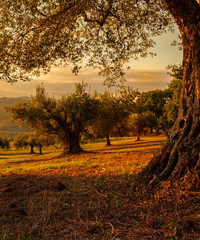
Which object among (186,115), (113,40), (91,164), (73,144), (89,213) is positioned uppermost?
(113,40)

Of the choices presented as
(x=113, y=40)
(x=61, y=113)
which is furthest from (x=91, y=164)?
(x=61, y=113)

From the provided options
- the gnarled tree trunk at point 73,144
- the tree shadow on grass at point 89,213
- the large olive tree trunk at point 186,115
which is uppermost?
the large olive tree trunk at point 186,115

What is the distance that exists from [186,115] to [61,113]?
1111 inches

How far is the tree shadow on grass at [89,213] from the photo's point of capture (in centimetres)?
518

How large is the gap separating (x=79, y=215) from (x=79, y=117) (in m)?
28.2

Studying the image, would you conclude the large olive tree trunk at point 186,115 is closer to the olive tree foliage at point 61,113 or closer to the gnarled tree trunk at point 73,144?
the olive tree foliage at point 61,113

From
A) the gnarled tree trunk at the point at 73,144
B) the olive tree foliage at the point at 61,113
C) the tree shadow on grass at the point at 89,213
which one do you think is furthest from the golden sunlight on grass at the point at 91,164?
the olive tree foliage at the point at 61,113

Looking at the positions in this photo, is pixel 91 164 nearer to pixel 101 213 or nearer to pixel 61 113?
pixel 101 213

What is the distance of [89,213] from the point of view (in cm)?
637

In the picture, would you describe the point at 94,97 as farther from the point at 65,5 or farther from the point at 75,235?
the point at 75,235

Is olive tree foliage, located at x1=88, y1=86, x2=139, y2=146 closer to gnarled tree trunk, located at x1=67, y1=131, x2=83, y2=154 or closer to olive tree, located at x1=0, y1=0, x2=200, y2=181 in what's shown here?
gnarled tree trunk, located at x1=67, y1=131, x2=83, y2=154

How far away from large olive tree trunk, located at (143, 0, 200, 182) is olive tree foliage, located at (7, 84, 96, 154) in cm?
2606

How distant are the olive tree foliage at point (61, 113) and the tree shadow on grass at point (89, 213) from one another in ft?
83.1

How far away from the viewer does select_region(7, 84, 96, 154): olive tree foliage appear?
112 ft
